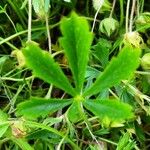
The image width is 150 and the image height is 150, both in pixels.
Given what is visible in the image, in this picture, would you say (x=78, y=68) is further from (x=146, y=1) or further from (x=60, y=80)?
(x=146, y=1)

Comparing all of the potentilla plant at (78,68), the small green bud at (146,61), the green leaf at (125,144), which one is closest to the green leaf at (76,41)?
the potentilla plant at (78,68)

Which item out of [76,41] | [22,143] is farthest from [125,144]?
[76,41]

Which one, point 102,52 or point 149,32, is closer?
point 102,52

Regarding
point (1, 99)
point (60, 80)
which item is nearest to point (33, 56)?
point (60, 80)

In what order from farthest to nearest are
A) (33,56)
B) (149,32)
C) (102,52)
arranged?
(149,32)
(102,52)
(33,56)

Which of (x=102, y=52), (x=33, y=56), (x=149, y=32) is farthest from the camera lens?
(x=149, y=32)

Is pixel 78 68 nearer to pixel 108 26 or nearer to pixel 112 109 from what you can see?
pixel 112 109

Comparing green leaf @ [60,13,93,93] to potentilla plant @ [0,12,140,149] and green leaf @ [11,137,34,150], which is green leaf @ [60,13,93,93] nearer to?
potentilla plant @ [0,12,140,149]
